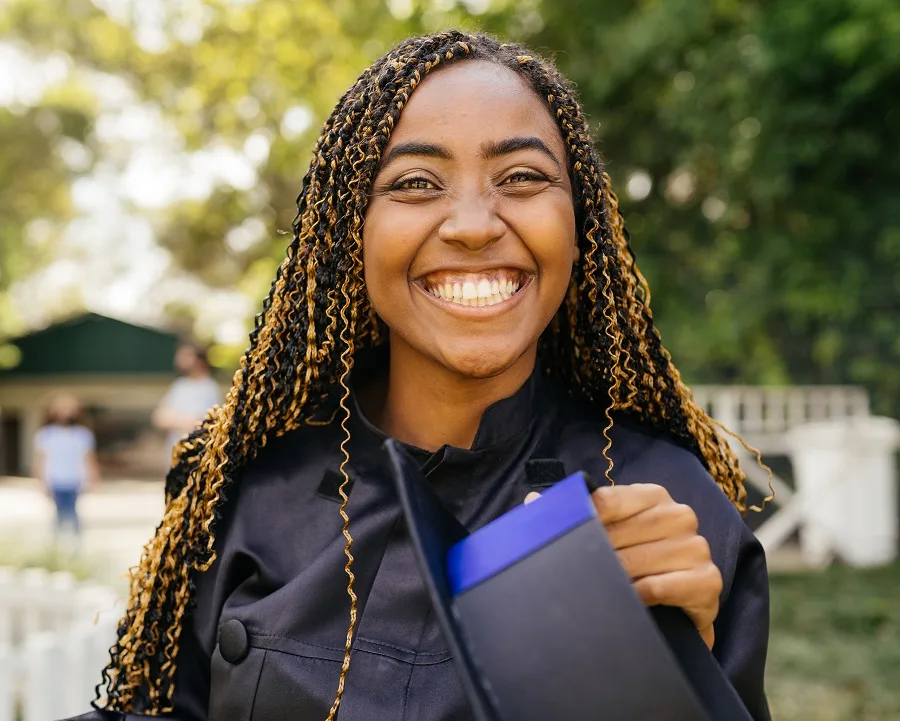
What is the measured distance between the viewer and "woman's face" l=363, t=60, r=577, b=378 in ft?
4.91

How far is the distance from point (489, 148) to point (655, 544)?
699 millimetres

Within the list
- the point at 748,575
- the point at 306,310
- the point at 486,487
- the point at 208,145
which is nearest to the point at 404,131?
the point at 306,310

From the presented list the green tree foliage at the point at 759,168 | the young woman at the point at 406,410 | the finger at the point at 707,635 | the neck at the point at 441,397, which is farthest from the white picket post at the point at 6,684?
the green tree foliage at the point at 759,168

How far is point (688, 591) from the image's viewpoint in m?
1.08

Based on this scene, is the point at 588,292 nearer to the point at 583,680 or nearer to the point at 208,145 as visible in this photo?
the point at 583,680

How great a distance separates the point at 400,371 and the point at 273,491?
317 millimetres

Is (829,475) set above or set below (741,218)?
below

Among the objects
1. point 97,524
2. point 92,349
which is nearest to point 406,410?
point 97,524

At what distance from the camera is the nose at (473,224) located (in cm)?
146

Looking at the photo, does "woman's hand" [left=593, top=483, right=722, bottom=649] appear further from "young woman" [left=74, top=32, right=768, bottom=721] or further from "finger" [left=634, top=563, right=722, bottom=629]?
"young woman" [left=74, top=32, right=768, bottom=721]

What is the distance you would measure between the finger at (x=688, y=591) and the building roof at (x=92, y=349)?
24.8 m

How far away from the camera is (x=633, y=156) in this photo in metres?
10.5

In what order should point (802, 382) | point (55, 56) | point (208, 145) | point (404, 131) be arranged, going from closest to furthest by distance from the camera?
point (404, 131), point (802, 382), point (208, 145), point (55, 56)

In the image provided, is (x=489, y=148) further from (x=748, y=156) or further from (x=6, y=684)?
(x=748, y=156)
